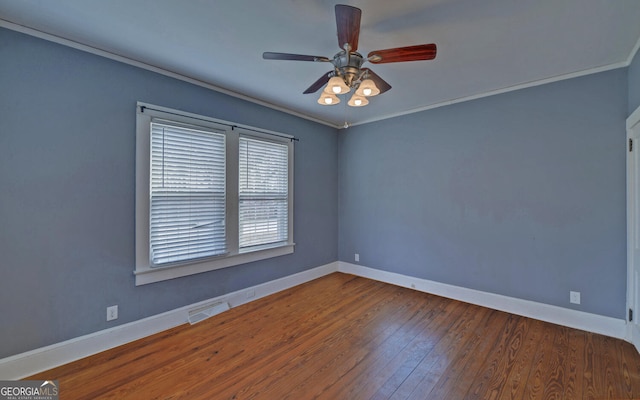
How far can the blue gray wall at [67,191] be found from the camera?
1958 mm

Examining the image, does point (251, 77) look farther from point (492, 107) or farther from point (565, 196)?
point (565, 196)

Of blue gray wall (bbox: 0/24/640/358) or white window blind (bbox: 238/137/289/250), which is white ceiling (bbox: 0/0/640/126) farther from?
white window blind (bbox: 238/137/289/250)

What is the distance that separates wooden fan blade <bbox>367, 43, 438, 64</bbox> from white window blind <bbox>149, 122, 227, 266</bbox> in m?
2.06

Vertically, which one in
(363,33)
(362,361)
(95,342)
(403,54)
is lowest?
(362,361)

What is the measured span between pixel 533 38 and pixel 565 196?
1687mm

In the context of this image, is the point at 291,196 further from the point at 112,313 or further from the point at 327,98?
the point at 112,313

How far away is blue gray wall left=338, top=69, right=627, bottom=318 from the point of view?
8.46ft

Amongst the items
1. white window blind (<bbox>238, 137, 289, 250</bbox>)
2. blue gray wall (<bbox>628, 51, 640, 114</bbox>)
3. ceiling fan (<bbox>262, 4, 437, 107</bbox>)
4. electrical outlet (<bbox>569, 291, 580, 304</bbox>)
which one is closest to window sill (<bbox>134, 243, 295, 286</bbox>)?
white window blind (<bbox>238, 137, 289, 250</bbox>)

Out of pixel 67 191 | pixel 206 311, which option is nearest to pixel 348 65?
pixel 67 191

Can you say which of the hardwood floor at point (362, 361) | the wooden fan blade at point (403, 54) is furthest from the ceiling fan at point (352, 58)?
the hardwood floor at point (362, 361)

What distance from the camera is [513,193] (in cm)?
305

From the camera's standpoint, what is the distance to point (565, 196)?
276 cm

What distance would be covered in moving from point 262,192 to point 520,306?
11.3 feet

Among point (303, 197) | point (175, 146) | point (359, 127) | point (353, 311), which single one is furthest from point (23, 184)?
point (359, 127)
